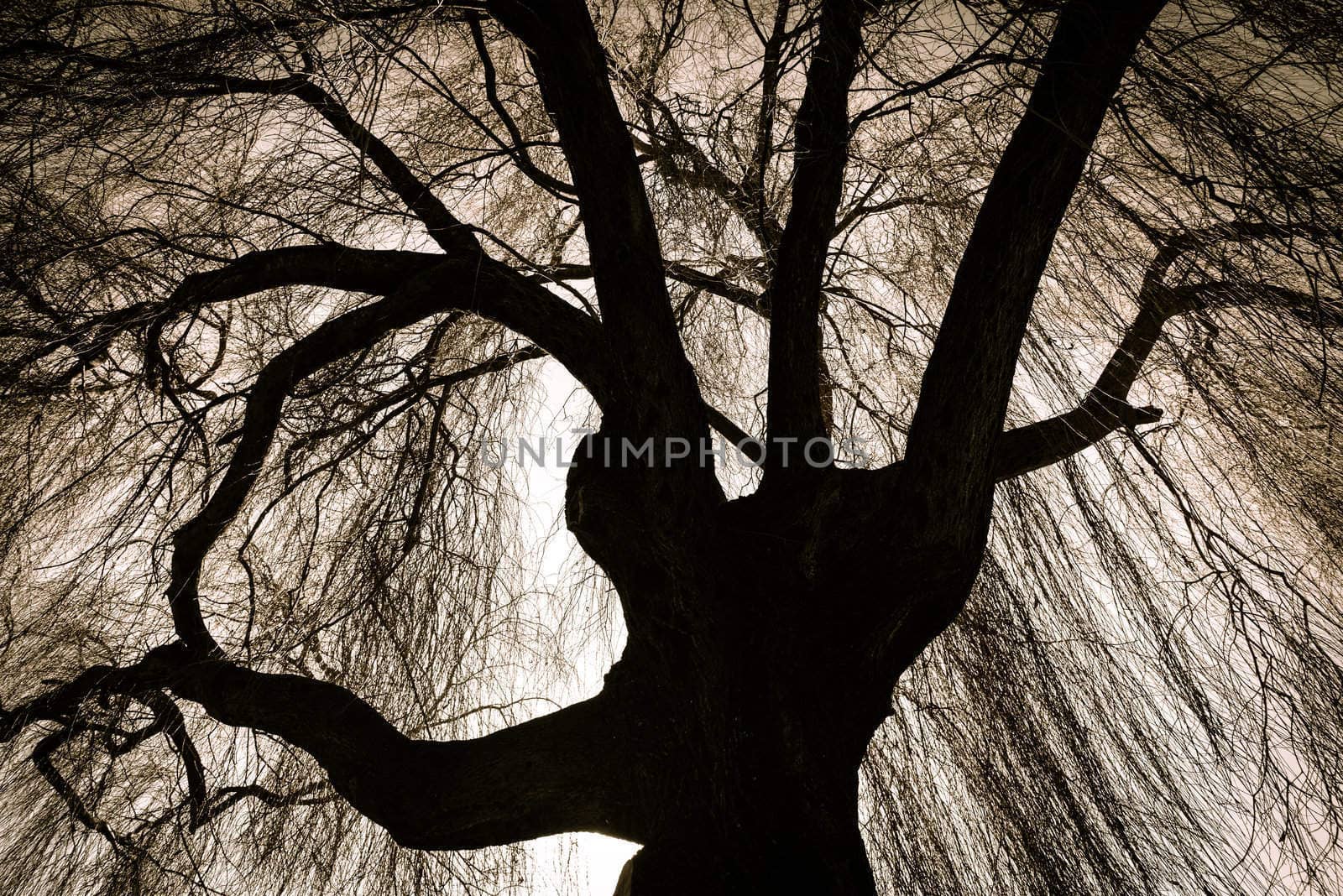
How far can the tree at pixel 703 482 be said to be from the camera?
158cm

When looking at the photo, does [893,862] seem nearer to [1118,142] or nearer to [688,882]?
[688,882]

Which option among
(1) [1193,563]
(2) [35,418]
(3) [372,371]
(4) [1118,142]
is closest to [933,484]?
(1) [1193,563]

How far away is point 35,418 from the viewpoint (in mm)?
1793

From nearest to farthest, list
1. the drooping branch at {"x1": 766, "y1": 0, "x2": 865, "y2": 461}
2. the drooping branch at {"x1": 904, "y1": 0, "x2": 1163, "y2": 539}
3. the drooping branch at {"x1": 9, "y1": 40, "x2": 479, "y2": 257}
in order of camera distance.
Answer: the drooping branch at {"x1": 904, "y1": 0, "x2": 1163, "y2": 539} → the drooping branch at {"x1": 9, "y1": 40, "x2": 479, "y2": 257} → the drooping branch at {"x1": 766, "y1": 0, "x2": 865, "y2": 461}

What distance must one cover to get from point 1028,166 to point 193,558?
1.84m

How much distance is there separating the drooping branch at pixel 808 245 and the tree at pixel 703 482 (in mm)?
A: 12

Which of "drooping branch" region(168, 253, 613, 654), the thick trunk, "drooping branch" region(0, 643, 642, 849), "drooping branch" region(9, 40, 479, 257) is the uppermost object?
"drooping branch" region(9, 40, 479, 257)

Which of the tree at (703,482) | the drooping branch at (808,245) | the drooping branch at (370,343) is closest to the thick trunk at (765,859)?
the tree at (703,482)

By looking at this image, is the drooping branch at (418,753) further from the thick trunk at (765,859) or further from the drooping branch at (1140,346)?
the drooping branch at (1140,346)

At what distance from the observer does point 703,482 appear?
6.01 ft

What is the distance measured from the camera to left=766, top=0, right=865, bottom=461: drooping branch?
1.82 m

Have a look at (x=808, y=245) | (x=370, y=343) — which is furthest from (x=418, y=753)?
(x=808, y=245)

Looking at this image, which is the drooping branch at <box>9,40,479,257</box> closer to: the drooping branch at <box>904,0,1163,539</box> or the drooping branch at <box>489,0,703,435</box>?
the drooping branch at <box>489,0,703,435</box>

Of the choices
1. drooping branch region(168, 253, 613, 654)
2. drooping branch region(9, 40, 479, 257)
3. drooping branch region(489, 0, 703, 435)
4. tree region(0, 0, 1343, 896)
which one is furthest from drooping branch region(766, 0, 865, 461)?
drooping branch region(9, 40, 479, 257)
